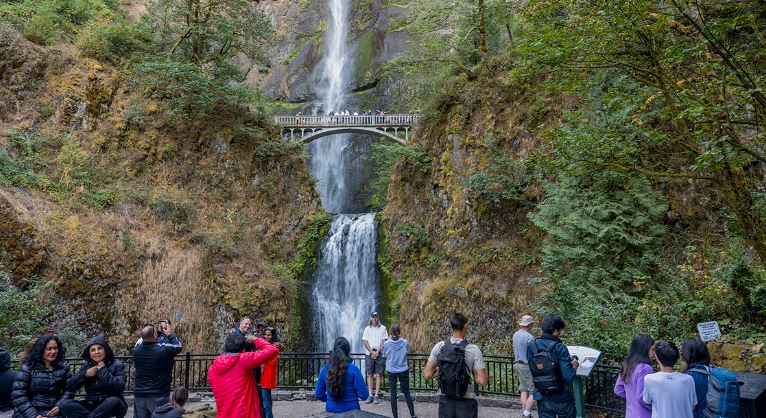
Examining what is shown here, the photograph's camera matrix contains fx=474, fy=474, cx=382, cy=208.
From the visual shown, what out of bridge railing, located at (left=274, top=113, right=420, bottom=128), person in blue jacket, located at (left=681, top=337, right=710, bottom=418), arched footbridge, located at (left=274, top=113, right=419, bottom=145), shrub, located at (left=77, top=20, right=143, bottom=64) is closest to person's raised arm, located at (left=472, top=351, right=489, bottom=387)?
person in blue jacket, located at (left=681, top=337, right=710, bottom=418)

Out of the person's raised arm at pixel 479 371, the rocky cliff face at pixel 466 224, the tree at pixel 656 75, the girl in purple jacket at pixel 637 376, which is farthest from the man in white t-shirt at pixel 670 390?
the rocky cliff face at pixel 466 224

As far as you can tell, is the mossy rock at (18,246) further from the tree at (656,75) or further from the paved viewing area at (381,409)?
the tree at (656,75)

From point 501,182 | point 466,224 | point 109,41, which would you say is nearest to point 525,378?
point 501,182

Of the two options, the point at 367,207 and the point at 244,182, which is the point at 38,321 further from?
the point at 367,207

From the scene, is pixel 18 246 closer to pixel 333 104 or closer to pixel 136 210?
pixel 136 210

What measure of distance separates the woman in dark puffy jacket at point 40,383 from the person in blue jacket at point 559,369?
5.56 metres

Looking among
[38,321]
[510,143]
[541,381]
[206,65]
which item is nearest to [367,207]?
[206,65]

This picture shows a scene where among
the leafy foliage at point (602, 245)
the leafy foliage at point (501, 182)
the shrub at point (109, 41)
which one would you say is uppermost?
the shrub at point (109, 41)

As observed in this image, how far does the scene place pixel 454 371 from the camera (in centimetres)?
488

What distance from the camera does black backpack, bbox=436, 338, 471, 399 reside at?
16.0 ft

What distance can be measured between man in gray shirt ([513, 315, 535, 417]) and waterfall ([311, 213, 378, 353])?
11.5 meters

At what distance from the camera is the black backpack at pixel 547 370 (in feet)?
17.5

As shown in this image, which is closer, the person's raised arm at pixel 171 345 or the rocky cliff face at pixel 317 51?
the person's raised arm at pixel 171 345

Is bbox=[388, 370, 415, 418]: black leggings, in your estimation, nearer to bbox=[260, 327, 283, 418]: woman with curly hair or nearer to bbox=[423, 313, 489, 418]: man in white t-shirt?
bbox=[260, 327, 283, 418]: woman with curly hair
